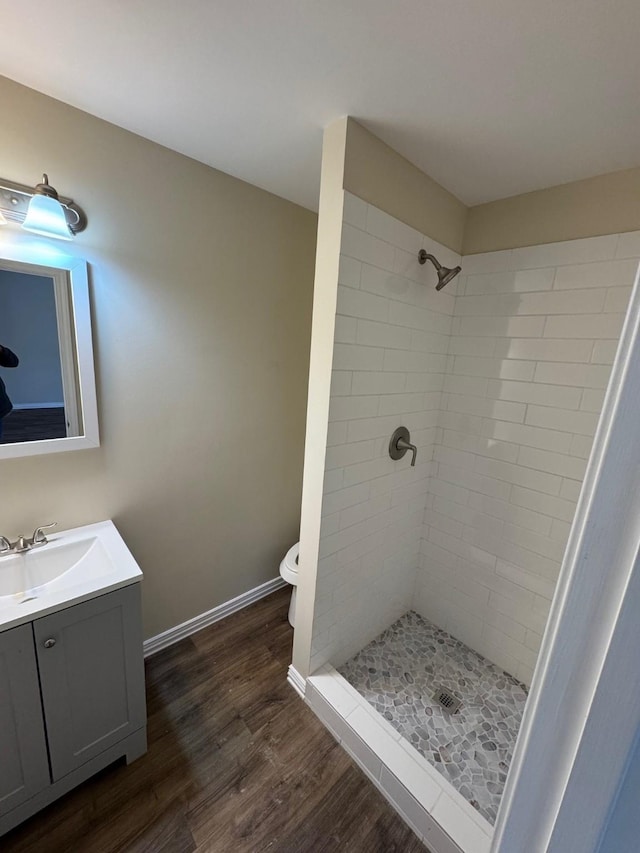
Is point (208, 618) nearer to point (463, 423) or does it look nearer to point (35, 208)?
point (463, 423)

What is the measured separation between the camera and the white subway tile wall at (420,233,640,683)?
1395 mm

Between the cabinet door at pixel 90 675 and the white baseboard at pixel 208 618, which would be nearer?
the cabinet door at pixel 90 675

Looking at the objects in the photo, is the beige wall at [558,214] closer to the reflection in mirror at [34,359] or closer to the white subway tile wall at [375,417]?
the white subway tile wall at [375,417]

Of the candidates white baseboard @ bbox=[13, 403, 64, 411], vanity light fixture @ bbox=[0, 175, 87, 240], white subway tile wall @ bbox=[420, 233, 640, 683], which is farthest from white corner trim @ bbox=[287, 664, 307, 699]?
vanity light fixture @ bbox=[0, 175, 87, 240]

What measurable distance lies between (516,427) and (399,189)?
113 centimetres

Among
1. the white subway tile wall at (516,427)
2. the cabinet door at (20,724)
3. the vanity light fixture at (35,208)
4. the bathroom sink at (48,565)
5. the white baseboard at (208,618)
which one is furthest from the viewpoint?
the white baseboard at (208,618)

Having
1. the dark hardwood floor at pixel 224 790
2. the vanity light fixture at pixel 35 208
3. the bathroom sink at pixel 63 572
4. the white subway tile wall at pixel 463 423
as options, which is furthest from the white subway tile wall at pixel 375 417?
the vanity light fixture at pixel 35 208

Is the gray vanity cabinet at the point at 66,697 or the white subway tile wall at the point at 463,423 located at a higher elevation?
the white subway tile wall at the point at 463,423

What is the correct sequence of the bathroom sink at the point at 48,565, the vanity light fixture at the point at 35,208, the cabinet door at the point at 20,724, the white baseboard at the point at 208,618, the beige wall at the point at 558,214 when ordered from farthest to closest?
the white baseboard at the point at 208,618, the beige wall at the point at 558,214, the bathroom sink at the point at 48,565, the vanity light fixture at the point at 35,208, the cabinet door at the point at 20,724

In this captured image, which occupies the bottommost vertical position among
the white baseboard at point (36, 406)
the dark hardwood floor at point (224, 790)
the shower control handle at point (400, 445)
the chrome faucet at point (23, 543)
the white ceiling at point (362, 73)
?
the dark hardwood floor at point (224, 790)

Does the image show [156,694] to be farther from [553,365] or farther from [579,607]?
[553,365]

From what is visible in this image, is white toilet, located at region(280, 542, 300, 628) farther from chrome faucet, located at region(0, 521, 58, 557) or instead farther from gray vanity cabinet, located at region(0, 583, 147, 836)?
→ chrome faucet, located at region(0, 521, 58, 557)

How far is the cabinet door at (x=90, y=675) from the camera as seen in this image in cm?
104

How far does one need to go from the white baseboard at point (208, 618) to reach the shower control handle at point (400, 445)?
3.91ft
